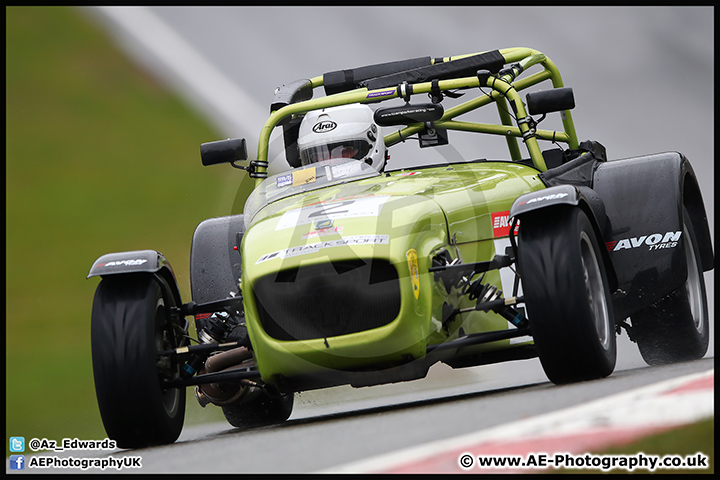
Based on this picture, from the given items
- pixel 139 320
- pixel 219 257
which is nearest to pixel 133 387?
pixel 139 320

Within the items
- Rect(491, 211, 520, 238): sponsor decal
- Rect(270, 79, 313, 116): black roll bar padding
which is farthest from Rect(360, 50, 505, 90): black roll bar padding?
Rect(491, 211, 520, 238): sponsor decal

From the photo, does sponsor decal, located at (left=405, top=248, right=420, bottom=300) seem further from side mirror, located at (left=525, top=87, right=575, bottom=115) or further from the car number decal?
side mirror, located at (left=525, top=87, right=575, bottom=115)

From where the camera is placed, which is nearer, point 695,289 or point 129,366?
point 129,366

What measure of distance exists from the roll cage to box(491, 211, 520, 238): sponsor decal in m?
0.90

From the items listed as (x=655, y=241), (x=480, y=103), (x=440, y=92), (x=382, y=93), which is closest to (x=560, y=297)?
(x=655, y=241)

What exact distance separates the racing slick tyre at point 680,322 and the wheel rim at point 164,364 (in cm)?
321

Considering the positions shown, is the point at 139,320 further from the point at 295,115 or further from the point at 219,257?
the point at 295,115

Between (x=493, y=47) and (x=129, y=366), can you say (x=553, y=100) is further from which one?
(x=493, y=47)

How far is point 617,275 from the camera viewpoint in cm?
590

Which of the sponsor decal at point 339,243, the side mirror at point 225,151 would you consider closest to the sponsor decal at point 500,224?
the sponsor decal at point 339,243

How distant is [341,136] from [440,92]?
2.58 feet

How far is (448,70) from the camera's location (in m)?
6.94

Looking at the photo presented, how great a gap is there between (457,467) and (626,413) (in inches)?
30.5

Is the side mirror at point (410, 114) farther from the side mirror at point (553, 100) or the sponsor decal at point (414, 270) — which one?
the sponsor decal at point (414, 270)
